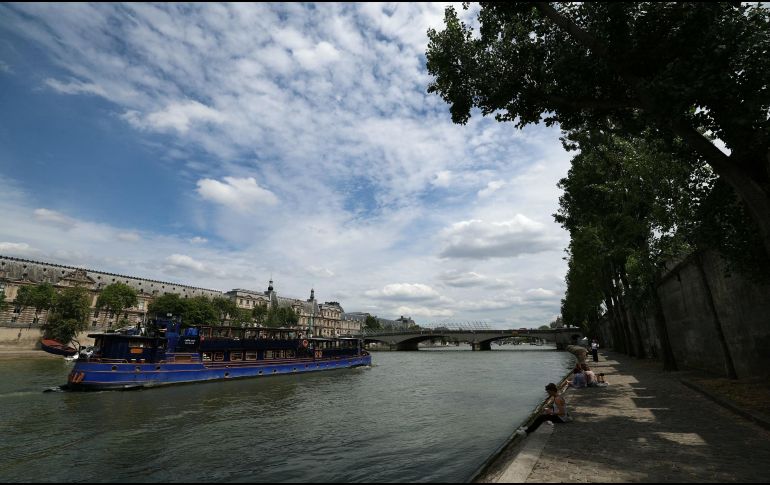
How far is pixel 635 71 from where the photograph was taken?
12.8 meters

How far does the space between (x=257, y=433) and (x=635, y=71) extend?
19236 millimetres

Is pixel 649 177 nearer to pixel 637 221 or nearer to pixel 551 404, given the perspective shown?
pixel 637 221

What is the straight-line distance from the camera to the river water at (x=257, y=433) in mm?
12227

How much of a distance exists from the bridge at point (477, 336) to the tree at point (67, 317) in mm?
69284

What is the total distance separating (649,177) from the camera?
20.7 meters

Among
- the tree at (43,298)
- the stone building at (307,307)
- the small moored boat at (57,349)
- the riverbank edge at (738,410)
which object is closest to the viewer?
the riverbank edge at (738,410)

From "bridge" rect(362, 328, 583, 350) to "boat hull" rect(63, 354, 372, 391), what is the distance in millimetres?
69707

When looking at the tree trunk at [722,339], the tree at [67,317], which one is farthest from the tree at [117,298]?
the tree trunk at [722,339]

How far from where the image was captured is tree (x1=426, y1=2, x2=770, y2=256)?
11000 millimetres

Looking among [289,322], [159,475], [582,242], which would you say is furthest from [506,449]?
[289,322]

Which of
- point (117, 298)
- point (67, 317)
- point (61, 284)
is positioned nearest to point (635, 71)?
point (67, 317)

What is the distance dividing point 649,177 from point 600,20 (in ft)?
37.2

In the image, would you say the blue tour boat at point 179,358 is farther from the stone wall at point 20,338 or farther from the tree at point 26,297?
the tree at point 26,297

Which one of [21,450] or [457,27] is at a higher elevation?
[457,27]
